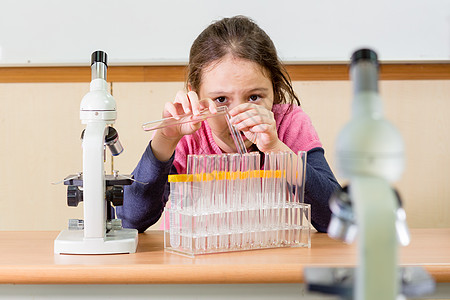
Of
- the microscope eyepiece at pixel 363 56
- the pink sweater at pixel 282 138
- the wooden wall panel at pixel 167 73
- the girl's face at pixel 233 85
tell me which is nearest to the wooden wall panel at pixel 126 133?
the wooden wall panel at pixel 167 73

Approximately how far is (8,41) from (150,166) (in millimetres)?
1207

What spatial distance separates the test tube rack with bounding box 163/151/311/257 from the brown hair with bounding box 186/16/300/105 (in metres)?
0.38

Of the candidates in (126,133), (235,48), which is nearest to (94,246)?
(235,48)

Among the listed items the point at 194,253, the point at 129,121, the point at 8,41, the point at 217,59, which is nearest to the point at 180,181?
the point at 194,253

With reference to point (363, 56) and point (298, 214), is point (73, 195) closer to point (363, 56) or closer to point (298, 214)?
point (298, 214)

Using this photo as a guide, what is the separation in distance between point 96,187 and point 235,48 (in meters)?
0.54

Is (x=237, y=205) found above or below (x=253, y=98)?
below

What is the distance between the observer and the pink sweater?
1558mm

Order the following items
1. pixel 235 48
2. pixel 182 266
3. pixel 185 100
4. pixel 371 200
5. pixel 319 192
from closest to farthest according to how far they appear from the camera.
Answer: pixel 371 200, pixel 182 266, pixel 185 100, pixel 319 192, pixel 235 48

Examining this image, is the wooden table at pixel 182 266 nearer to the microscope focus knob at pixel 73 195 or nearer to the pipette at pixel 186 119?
the microscope focus knob at pixel 73 195

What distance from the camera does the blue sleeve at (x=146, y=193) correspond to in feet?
4.40

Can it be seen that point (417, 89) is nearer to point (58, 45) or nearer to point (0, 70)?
point (58, 45)

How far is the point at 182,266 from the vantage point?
3.27 ft

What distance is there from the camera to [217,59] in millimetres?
1474
